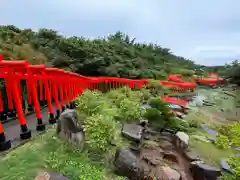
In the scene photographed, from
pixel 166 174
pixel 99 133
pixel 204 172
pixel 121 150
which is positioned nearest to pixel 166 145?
pixel 204 172

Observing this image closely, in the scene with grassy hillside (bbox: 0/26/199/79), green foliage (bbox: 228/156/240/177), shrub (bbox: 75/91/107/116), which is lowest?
green foliage (bbox: 228/156/240/177)

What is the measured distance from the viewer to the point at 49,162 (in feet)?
11.1

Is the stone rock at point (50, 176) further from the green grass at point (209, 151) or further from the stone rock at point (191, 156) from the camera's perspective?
the green grass at point (209, 151)

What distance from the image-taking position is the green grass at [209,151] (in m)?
6.00

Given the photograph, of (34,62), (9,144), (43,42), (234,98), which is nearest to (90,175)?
(9,144)

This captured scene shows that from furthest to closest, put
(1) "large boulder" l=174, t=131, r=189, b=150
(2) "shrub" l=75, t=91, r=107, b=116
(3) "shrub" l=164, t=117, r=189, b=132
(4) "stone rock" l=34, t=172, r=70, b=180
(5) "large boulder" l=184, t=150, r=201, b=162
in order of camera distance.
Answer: (3) "shrub" l=164, t=117, r=189, b=132 < (1) "large boulder" l=174, t=131, r=189, b=150 < (5) "large boulder" l=184, t=150, r=201, b=162 < (2) "shrub" l=75, t=91, r=107, b=116 < (4) "stone rock" l=34, t=172, r=70, b=180

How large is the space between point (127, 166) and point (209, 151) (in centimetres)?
360

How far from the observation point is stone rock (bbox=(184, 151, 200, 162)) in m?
5.70

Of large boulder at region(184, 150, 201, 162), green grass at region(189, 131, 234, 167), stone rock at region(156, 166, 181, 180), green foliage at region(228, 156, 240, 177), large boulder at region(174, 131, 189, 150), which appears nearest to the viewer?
green foliage at region(228, 156, 240, 177)

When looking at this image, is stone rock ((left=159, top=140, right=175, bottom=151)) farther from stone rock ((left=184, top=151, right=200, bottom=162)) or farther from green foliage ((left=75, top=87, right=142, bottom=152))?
green foliage ((left=75, top=87, right=142, bottom=152))

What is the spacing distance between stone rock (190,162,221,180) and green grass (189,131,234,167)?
84 cm

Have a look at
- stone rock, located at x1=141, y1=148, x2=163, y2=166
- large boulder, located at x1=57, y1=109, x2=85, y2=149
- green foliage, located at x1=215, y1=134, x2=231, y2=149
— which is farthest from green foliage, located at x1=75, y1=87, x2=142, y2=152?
green foliage, located at x1=215, y1=134, x2=231, y2=149

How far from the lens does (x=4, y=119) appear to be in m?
5.71

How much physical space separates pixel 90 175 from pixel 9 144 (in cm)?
158
